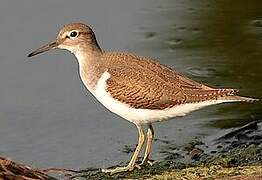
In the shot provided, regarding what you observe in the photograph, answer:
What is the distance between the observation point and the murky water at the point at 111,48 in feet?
29.1

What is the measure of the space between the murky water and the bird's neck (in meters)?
0.79

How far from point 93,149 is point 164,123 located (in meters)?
0.91

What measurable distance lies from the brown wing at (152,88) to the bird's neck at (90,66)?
153 millimetres

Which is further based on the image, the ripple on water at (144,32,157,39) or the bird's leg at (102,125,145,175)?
the ripple on water at (144,32,157,39)

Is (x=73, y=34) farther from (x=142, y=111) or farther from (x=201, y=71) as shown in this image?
(x=201, y=71)

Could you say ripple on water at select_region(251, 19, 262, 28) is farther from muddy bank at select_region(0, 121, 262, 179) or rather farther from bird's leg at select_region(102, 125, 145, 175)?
bird's leg at select_region(102, 125, 145, 175)

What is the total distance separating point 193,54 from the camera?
1040 centimetres

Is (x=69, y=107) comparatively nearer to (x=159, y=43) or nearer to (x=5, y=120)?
(x=5, y=120)

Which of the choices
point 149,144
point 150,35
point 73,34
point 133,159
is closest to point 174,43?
point 150,35

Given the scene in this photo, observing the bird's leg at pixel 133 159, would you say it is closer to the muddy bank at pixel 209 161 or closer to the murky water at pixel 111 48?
the muddy bank at pixel 209 161

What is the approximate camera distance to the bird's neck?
26.7ft

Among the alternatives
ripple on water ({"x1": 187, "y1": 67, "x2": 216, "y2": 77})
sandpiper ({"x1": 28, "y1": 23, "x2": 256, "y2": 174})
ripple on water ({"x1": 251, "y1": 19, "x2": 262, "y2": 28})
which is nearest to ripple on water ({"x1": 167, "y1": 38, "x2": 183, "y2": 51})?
ripple on water ({"x1": 187, "y1": 67, "x2": 216, "y2": 77})

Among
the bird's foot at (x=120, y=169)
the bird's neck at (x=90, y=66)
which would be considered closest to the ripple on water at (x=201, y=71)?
the bird's neck at (x=90, y=66)

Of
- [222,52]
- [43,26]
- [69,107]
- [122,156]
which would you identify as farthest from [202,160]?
[43,26]
